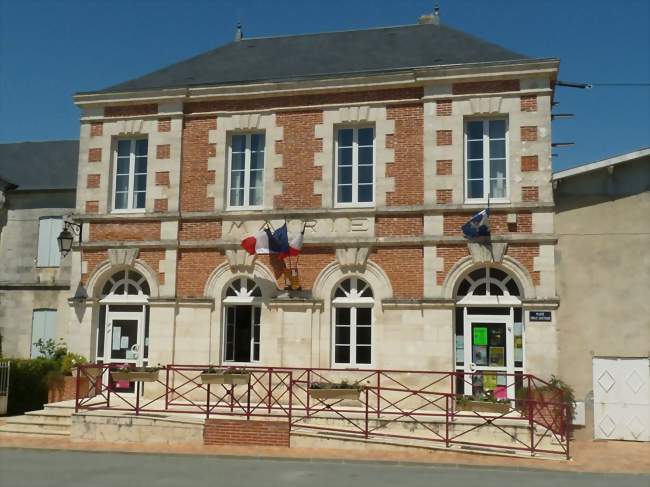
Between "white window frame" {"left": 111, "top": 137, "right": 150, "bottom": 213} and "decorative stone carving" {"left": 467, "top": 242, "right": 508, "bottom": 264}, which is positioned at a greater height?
"white window frame" {"left": 111, "top": 137, "right": 150, "bottom": 213}

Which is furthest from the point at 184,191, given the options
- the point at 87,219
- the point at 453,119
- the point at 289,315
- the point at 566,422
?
the point at 566,422

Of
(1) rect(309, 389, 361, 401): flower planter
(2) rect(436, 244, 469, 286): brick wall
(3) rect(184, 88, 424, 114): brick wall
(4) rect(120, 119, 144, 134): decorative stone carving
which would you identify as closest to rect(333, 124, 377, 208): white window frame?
(3) rect(184, 88, 424, 114): brick wall

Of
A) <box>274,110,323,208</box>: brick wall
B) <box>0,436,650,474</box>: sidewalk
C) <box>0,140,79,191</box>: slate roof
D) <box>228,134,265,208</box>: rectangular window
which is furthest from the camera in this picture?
<box>0,140,79,191</box>: slate roof

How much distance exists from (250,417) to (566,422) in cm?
497

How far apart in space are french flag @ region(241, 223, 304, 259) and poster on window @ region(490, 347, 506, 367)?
4.01 m

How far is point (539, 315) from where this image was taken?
43.1ft

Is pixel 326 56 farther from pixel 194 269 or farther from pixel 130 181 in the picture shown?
pixel 194 269

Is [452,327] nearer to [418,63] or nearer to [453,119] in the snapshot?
[453,119]

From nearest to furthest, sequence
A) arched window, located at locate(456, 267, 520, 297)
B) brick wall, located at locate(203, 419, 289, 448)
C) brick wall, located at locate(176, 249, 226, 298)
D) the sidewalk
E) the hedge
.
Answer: the sidewalk → brick wall, located at locate(203, 419, 289, 448) → arched window, located at locate(456, 267, 520, 297) → the hedge → brick wall, located at locate(176, 249, 226, 298)

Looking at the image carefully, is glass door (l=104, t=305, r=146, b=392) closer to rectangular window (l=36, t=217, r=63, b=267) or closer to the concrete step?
the concrete step

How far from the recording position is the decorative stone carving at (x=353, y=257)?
14055mm

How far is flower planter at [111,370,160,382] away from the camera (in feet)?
41.5

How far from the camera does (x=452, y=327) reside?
1352 centimetres

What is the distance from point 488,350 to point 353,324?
98.6 inches
